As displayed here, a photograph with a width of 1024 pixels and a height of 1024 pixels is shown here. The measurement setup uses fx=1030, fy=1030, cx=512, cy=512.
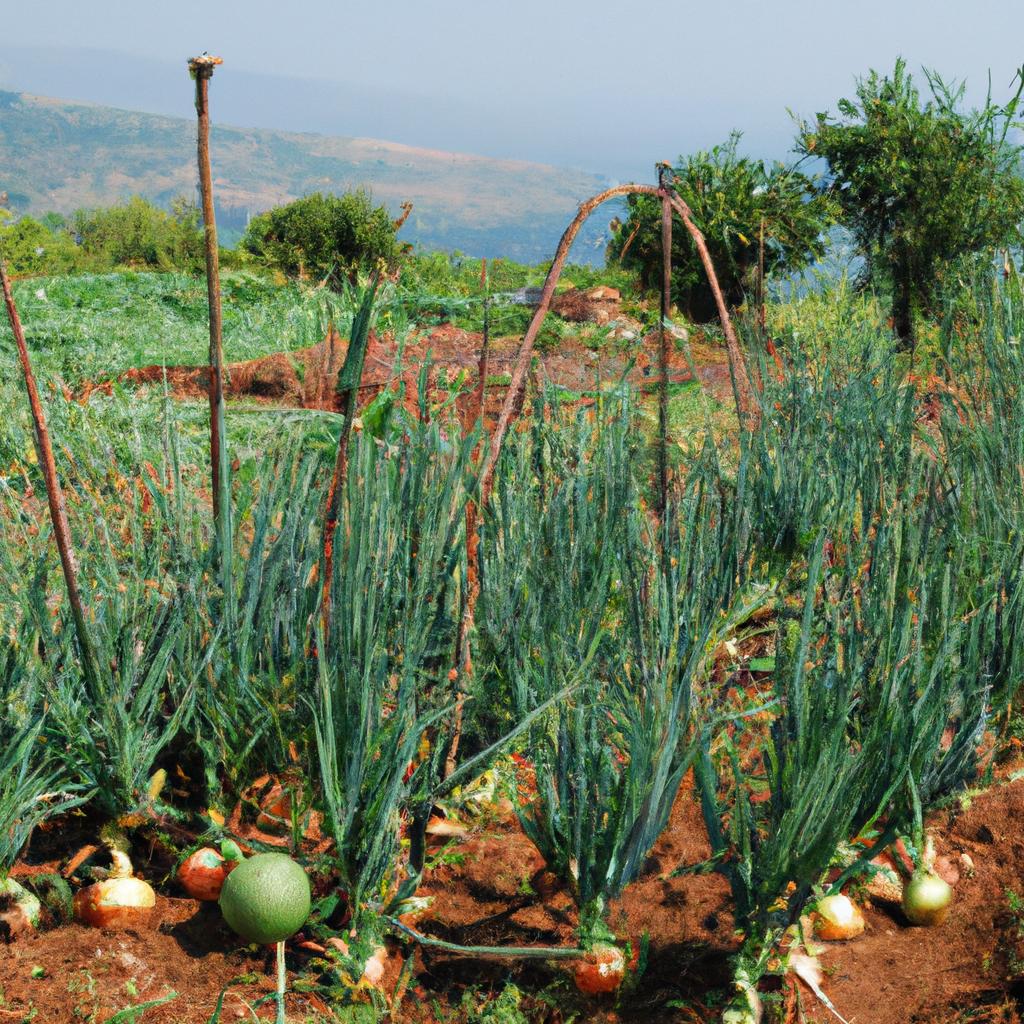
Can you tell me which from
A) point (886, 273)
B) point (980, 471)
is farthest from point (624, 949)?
point (886, 273)

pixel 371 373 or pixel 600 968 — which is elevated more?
pixel 371 373

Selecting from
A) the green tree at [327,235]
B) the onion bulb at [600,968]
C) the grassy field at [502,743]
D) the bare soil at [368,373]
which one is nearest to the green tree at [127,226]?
the green tree at [327,235]

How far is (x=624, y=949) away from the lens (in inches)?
71.3

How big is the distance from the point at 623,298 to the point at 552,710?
994 cm

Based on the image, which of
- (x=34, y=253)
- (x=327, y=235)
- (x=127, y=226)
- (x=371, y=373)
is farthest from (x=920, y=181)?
(x=127, y=226)

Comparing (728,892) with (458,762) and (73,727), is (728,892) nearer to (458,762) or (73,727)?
(458,762)

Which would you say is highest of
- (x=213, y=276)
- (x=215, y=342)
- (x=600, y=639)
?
(x=213, y=276)

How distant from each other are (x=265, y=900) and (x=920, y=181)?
1049cm

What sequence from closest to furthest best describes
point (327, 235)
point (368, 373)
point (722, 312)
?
1. point (722, 312)
2. point (368, 373)
3. point (327, 235)

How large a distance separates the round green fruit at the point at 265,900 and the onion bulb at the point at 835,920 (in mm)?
934

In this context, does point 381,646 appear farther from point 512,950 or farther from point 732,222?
point 732,222

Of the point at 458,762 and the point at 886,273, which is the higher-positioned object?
the point at 886,273

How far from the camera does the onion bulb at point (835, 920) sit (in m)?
1.90

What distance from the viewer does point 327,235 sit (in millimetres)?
15984
